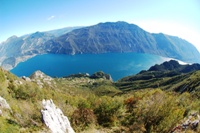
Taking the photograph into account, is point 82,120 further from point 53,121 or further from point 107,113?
point 53,121

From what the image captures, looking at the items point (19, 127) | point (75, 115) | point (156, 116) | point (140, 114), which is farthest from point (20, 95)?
point (156, 116)

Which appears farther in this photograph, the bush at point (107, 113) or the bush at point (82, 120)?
the bush at point (107, 113)

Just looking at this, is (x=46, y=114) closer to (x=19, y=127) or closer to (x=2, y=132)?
(x=19, y=127)

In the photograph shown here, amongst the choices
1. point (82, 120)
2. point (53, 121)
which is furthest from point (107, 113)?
point (53, 121)

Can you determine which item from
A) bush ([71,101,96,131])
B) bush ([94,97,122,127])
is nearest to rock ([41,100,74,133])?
bush ([71,101,96,131])

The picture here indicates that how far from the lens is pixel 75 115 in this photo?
33.7 metres

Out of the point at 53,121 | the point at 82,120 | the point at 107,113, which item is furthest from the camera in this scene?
the point at 107,113

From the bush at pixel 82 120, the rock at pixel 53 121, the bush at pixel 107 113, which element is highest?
the rock at pixel 53 121

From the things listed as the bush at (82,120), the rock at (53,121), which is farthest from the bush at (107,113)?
the rock at (53,121)

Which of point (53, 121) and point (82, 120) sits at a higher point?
point (53, 121)

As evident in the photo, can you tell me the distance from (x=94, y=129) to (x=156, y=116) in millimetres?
11660

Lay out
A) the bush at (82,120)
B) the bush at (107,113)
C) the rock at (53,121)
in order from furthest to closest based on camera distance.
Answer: the bush at (107,113)
the bush at (82,120)
the rock at (53,121)

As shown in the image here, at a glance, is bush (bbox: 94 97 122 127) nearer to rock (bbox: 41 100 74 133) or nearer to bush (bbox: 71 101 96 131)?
bush (bbox: 71 101 96 131)

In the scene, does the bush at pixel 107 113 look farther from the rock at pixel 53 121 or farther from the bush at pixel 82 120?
the rock at pixel 53 121
